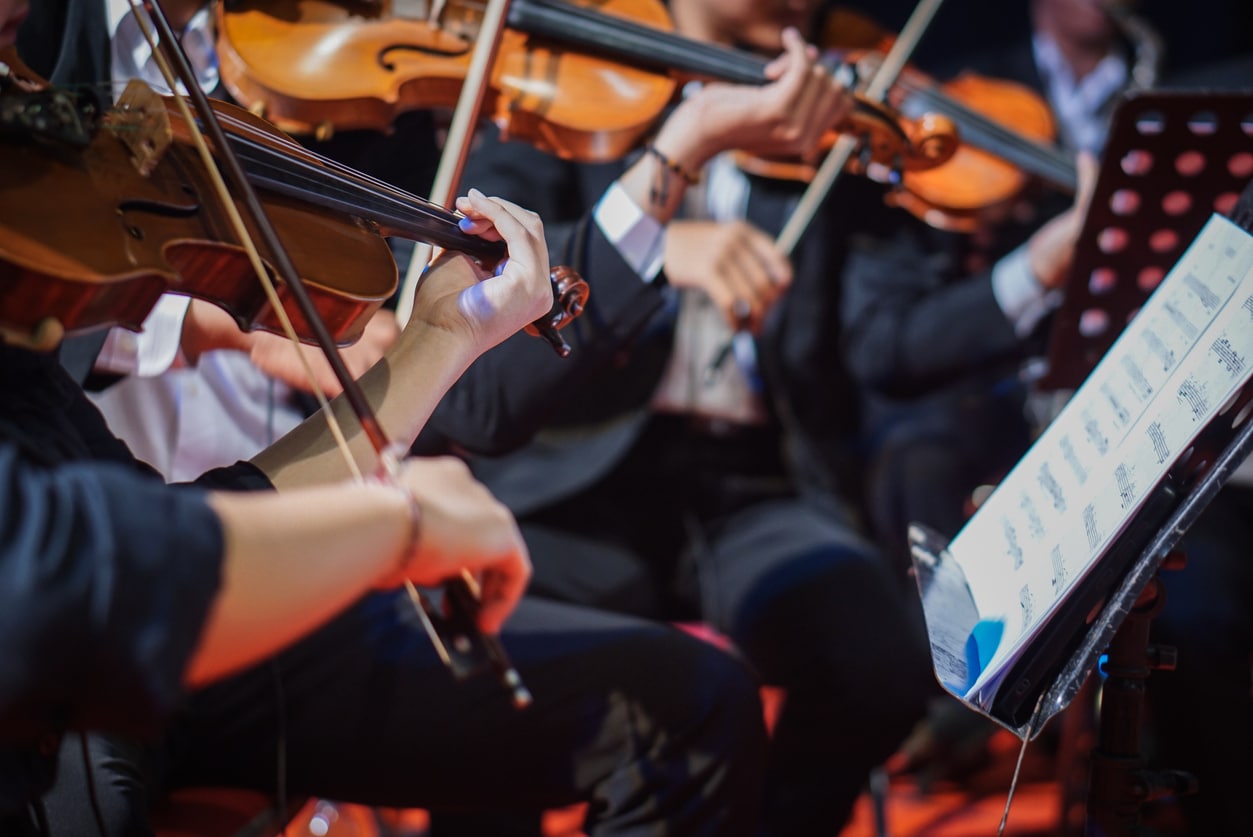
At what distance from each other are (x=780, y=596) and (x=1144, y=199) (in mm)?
612

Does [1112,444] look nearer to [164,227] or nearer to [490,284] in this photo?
[490,284]

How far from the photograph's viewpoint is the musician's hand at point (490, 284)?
2.38ft

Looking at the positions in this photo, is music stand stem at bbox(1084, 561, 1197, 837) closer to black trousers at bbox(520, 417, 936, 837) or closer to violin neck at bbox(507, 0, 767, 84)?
black trousers at bbox(520, 417, 936, 837)

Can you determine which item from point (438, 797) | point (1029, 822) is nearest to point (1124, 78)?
point (1029, 822)

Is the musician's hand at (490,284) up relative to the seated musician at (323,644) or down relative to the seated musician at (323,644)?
up

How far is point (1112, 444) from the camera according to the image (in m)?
0.79

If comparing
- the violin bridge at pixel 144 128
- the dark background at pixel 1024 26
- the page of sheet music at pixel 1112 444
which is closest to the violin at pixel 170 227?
the violin bridge at pixel 144 128

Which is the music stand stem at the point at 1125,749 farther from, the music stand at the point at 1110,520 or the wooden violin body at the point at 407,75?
the wooden violin body at the point at 407,75

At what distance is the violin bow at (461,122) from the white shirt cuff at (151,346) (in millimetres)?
185

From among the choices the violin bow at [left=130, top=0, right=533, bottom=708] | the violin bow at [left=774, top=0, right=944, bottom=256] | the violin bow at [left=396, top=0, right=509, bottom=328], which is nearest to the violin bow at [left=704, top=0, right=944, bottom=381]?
the violin bow at [left=774, top=0, right=944, bottom=256]

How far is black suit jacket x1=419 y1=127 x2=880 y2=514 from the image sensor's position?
0.98 m

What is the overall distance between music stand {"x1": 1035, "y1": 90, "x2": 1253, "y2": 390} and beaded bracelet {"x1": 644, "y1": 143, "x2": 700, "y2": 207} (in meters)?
0.44

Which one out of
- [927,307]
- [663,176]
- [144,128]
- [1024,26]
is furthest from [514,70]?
[1024,26]

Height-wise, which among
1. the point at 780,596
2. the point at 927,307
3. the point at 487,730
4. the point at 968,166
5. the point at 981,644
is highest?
the point at 968,166
